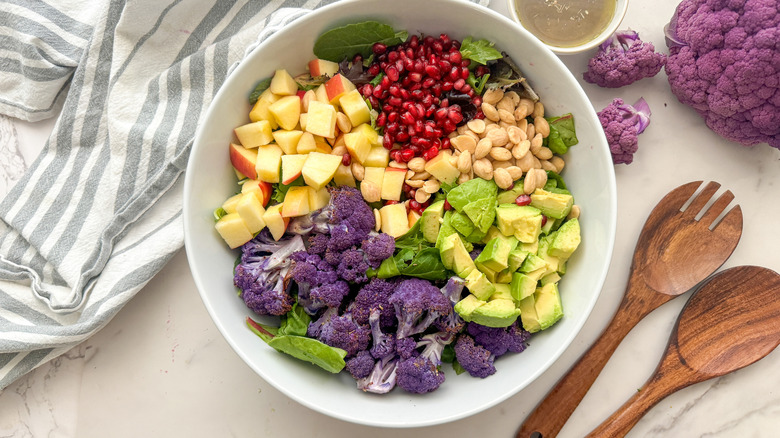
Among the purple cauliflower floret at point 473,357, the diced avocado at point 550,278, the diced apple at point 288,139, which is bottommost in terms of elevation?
the purple cauliflower floret at point 473,357

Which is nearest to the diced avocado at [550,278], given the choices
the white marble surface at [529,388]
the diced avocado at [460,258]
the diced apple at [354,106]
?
the diced avocado at [460,258]

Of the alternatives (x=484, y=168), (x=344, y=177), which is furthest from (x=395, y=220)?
(x=484, y=168)

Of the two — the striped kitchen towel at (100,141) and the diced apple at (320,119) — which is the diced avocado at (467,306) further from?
the striped kitchen towel at (100,141)

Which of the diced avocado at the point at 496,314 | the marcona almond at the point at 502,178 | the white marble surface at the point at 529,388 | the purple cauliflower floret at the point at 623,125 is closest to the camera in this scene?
the diced avocado at the point at 496,314

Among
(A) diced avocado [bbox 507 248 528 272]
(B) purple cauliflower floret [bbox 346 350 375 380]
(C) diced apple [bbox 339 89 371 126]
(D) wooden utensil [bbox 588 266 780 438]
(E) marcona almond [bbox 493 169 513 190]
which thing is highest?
(C) diced apple [bbox 339 89 371 126]

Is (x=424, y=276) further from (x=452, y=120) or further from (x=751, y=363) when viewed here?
(x=751, y=363)

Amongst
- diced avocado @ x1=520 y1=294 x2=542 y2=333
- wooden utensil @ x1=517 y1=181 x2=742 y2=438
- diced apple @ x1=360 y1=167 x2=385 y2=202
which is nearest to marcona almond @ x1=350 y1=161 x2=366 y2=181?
diced apple @ x1=360 y1=167 x2=385 y2=202

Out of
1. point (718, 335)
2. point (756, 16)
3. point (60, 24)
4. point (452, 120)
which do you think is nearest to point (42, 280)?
point (60, 24)

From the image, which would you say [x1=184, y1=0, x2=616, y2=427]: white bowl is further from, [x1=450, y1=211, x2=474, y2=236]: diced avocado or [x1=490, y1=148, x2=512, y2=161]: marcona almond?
[x1=450, y1=211, x2=474, y2=236]: diced avocado
